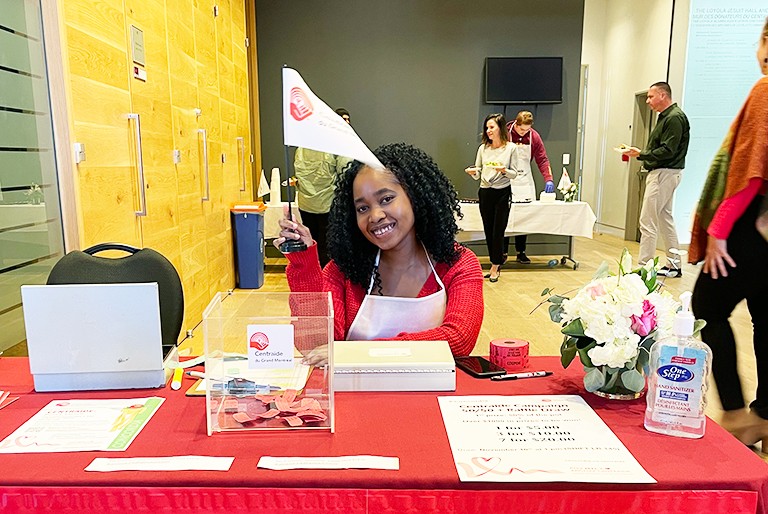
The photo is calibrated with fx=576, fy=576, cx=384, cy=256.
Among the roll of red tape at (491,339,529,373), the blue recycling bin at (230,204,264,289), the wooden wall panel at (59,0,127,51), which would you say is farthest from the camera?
the blue recycling bin at (230,204,264,289)

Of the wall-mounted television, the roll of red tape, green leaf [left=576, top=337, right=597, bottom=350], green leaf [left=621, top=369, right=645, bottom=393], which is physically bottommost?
the roll of red tape

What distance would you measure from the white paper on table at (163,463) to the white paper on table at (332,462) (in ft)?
0.21

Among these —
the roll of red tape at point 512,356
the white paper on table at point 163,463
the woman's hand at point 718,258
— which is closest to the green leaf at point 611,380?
the roll of red tape at point 512,356

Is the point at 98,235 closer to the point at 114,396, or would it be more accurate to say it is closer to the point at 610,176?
the point at 114,396

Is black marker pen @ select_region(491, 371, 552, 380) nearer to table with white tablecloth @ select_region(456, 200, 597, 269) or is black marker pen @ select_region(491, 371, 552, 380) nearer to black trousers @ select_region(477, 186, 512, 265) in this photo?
black trousers @ select_region(477, 186, 512, 265)

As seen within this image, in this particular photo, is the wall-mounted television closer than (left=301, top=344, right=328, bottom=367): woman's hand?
No

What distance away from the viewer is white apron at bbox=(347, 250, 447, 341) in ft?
5.29

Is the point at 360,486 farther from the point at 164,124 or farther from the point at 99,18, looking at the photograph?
the point at 164,124

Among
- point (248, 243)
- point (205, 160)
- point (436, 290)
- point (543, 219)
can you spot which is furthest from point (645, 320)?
point (543, 219)

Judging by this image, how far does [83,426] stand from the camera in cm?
101

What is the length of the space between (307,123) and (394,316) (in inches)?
26.4

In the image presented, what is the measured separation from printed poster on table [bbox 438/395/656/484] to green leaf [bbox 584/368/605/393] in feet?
0.11

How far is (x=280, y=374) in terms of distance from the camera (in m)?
1.04

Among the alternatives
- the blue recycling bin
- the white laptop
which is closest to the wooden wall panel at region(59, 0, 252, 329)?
the blue recycling bin
